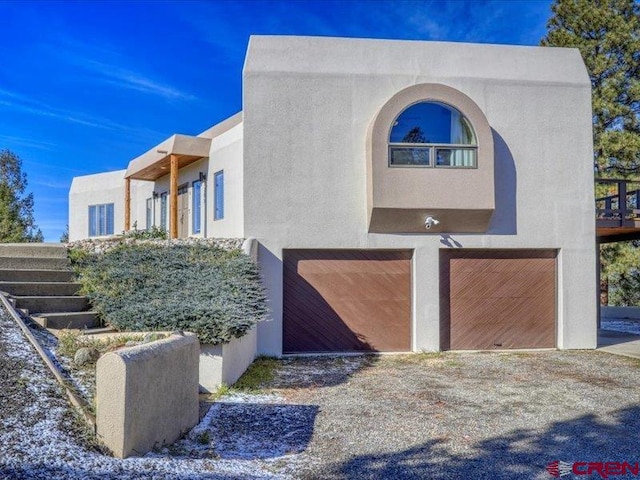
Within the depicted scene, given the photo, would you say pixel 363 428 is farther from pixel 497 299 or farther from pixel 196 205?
pixel 196 205

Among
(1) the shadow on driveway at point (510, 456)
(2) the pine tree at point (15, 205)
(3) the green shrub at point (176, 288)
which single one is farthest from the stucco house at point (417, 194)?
(2) the pine tree at point (15, 205)

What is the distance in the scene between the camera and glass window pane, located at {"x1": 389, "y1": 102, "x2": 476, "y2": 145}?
37.3ft

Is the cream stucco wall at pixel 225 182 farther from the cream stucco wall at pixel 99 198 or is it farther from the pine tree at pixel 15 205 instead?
the pine tree at pixel 15 205

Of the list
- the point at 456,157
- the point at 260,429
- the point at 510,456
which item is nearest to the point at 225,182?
the point at 456,157

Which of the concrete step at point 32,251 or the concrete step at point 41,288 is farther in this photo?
the concrete step at point 32,251

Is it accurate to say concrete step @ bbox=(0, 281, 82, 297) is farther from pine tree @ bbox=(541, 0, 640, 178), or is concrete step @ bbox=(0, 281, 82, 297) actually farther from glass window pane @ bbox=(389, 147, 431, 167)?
pine tree @ bbox=(541, 0, 640, 178)

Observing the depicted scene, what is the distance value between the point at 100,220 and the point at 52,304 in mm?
13553

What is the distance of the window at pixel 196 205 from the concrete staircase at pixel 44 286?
550 cm

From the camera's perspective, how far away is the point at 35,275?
9062 mm

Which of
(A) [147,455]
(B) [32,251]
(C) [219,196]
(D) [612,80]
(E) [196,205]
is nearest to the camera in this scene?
(A) [147,455]

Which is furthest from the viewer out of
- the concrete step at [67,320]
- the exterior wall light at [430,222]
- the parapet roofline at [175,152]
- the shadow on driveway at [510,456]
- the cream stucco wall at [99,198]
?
the cream stucco wall at [99,198]

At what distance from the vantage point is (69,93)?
1811cm

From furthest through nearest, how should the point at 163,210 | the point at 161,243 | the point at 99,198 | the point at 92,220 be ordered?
the point at 92,220
the point at 99,198
the point at 163,210
the point at 161,243

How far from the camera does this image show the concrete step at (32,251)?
9.69 metres
